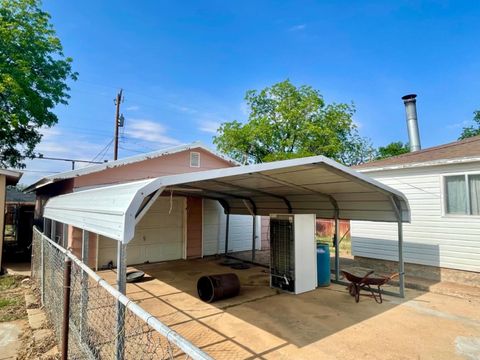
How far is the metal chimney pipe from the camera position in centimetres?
1368

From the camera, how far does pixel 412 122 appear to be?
1383cm

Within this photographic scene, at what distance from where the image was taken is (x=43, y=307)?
18.1ft

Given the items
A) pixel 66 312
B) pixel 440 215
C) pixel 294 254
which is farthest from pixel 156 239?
pixel 440 215

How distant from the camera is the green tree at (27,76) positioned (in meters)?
12.0

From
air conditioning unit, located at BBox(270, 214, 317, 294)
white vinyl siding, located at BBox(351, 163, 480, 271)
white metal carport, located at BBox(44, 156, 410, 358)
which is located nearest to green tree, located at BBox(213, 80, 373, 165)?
white vinyl siding, located at BBox(351, 163, 480, 271)

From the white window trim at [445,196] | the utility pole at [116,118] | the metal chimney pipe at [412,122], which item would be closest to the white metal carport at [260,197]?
the white window trim at [445,196]

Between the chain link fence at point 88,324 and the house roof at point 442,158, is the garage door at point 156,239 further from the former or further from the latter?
the house roof at point 442,158

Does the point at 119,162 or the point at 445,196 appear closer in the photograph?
the point at 445,196

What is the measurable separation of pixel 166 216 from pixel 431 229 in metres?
8.20

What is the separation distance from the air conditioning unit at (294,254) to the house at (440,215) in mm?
3248

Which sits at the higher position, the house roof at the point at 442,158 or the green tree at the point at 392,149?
the green tree at the point at 392,149

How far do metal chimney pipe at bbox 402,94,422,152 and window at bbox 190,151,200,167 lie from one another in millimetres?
9843

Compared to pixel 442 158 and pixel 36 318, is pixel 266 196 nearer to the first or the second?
pixel 442 158

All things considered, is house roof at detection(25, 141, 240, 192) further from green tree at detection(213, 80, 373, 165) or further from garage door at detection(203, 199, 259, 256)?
green tree at detection(213, 80, 373, 165)
